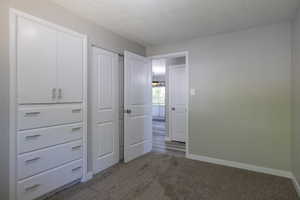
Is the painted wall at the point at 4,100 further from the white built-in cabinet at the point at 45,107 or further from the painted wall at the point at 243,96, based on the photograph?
the painted wall at the point at 243,96

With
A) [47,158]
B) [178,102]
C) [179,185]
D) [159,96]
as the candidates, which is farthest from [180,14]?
[159,96]

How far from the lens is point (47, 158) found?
188cm

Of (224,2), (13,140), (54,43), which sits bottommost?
(13,140)

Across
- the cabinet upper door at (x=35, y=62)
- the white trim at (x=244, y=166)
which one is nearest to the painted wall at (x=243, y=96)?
the white trim at (x=244, y=166)

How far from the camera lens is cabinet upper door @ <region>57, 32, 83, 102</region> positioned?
2014mm

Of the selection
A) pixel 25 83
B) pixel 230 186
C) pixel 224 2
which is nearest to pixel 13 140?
pixel 25 83

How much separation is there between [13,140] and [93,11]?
1.80 m

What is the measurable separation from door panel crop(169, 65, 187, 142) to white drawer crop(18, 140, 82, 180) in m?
2.89

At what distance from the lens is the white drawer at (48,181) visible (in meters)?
1.70

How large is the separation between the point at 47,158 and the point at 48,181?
278 mm

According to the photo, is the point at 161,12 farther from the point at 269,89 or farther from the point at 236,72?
the point at 269,89

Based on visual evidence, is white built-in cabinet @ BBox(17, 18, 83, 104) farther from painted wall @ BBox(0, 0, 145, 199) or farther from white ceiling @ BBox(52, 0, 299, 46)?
white ceiling @ BBox(52, 0, 299, 46)

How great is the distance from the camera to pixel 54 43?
1.95m

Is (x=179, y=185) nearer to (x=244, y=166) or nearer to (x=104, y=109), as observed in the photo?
(x=244, y=166)
